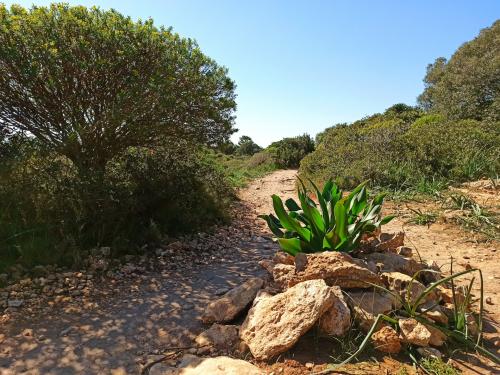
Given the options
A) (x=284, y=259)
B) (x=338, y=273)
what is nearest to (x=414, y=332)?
(x=338, y=273)

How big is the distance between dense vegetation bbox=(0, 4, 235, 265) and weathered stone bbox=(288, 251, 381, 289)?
2.88 meters

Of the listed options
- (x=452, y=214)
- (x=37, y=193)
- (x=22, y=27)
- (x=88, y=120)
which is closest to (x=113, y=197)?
(x=37, y=193)

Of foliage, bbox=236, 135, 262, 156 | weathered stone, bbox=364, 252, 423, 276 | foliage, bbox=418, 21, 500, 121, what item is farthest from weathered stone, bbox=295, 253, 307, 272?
foliage, bbox=236, 135, 262, 156

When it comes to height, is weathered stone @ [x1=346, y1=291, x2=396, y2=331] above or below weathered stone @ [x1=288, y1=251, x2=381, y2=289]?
below

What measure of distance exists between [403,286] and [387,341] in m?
0.65

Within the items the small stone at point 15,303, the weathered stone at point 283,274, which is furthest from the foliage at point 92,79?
the weathered stone at point 283,274

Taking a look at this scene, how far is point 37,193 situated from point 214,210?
120 inches

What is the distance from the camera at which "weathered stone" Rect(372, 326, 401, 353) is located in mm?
2629

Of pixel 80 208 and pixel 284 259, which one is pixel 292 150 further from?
pixel 284 259

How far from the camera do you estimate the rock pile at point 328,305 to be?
2693 millimetres

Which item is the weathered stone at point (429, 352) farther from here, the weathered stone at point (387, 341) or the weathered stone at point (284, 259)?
the weathered stone at point (284, 259)

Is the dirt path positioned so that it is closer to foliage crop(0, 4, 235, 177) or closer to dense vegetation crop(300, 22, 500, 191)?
foliage crop(0, 4, 235, 177)

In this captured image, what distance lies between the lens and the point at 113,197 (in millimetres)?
5227

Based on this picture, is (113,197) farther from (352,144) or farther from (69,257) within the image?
(352,144)
